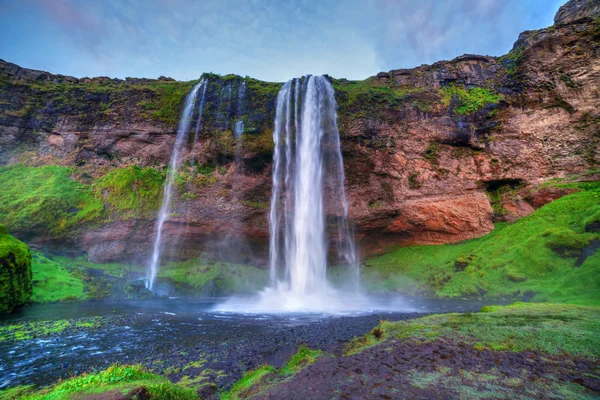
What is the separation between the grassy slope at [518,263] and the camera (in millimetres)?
13953

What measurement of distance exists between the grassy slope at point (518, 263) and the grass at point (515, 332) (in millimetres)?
6156

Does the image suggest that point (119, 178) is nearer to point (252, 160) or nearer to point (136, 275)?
point (136, 275)

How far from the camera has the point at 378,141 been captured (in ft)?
85.9

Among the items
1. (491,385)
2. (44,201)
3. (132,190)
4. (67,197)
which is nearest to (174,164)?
(132,190)

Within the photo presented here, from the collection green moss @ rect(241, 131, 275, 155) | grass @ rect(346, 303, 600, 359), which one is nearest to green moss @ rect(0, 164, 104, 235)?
green moss @ rect(241, 131, 275, 155)

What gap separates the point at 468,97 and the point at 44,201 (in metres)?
39.4

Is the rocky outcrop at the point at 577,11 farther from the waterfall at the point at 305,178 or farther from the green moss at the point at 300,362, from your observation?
the green moss at the point at 300,362

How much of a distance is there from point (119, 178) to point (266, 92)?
53.2 feet

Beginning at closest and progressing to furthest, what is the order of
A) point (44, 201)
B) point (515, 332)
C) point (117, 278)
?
point (515, 332)
point (117, 278)
point (44, 201)

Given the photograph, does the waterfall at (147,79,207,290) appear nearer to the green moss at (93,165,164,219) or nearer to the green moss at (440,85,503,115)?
the green moss at (93,165,164,219)

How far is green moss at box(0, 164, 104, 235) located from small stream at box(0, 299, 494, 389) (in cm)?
1351

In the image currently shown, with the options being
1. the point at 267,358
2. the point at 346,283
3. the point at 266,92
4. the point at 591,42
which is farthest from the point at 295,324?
the point at 591,42

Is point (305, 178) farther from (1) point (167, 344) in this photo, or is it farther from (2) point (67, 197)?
(2) point (67, 197)

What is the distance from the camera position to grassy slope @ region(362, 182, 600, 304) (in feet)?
45.8
